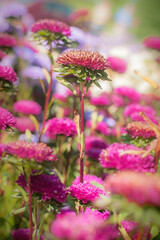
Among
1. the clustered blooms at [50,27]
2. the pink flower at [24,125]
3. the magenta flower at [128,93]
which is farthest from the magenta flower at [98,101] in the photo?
the clustered blooms at [50,27]

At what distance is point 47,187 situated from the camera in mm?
444

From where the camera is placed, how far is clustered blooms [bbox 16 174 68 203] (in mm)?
440

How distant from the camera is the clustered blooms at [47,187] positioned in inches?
17.3

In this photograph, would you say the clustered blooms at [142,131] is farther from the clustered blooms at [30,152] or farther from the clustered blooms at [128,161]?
the clustered blooms at [30,152]

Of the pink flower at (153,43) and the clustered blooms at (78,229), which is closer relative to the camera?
the clustered blooms at (78,229)

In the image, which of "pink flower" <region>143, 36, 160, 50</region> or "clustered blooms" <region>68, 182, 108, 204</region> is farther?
"pink flower" <region>143, 36, 160, 50</region>

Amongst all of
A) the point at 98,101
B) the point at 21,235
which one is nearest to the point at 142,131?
the point at 21,235

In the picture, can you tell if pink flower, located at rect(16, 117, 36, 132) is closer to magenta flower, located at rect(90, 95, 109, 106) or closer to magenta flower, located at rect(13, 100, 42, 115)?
magenta flower, located at rect(13, 100, 42, 115)

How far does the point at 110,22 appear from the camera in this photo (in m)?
8.07

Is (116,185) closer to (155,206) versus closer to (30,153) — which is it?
(155,206)

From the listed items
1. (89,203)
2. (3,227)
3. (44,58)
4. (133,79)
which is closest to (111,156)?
(89,203)

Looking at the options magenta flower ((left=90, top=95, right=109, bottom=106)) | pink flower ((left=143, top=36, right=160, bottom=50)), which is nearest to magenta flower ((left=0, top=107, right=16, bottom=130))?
magenta flower ((left=90, top=95, right=109, bottom=106))

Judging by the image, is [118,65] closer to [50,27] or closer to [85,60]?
[50,27]

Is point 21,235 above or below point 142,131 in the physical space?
below
